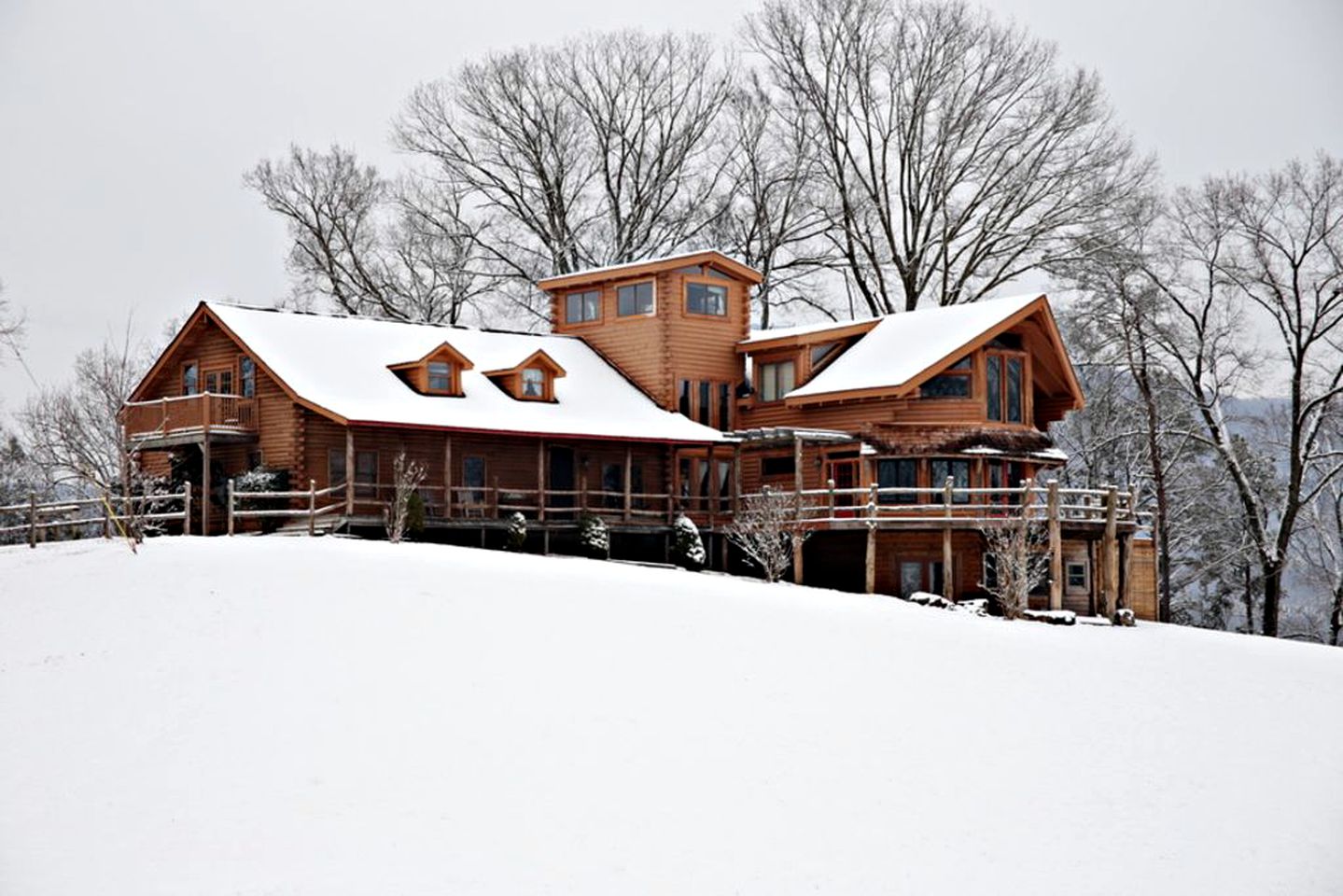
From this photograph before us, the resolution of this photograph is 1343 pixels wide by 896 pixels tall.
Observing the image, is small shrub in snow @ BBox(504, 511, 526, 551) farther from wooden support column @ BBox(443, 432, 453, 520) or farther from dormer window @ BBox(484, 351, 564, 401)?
dormer window @ BBox(484, 351, 564, 401)

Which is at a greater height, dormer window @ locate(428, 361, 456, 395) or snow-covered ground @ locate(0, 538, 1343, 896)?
dormer window @ locate(428, 361, 456, 395)

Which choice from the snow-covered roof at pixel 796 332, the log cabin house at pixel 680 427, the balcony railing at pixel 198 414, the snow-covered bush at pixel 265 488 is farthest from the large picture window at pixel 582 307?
the snow-covered bush at pixel 265 488

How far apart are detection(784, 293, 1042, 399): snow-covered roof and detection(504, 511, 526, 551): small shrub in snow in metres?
8.06

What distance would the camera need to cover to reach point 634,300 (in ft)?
132

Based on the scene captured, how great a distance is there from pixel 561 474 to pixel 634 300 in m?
5.90

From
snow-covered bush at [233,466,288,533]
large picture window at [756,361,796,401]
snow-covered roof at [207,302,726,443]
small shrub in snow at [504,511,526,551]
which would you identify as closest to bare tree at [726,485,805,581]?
snow-covered roof at [207,302,726,443]

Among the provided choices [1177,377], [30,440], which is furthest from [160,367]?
[1177,377]

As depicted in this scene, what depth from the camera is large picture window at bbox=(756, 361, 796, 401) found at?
38.8 meters

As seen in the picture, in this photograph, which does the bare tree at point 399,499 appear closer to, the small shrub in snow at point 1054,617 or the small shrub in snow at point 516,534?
the small shrub in snow at point 516,534

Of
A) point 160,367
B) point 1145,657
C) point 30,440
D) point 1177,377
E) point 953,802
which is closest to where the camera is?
point 953,802

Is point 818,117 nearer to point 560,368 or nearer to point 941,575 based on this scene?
point 560,368

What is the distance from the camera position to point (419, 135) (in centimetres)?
5238

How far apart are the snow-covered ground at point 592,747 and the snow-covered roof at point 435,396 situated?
7.48 metres

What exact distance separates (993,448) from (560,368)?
1073cm
